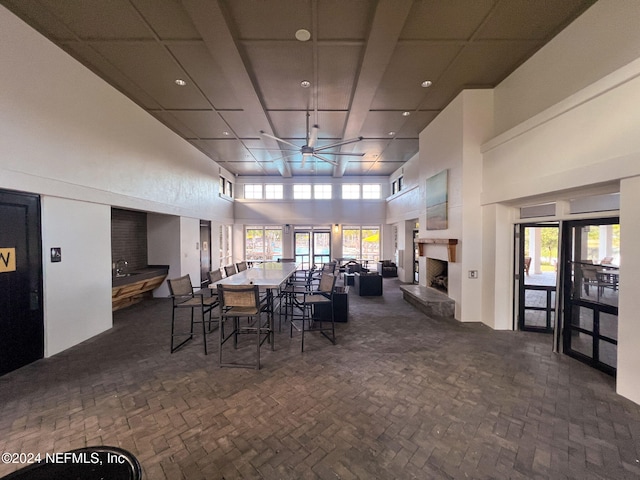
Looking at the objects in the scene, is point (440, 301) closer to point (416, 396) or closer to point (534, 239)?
point (534, 239)

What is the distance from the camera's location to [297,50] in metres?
3.60

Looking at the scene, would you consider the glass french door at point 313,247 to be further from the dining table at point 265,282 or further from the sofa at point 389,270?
the dining table at point 265,282

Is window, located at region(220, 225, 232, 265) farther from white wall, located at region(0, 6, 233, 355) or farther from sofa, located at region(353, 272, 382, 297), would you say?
sofa, located at region(353, 272, 382, 297)

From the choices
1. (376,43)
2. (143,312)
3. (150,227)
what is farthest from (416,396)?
(150,227)

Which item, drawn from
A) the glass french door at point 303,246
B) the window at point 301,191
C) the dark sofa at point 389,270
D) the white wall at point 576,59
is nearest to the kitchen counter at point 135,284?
the glass french door at point 303,246

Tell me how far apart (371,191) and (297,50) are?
8.10 meters

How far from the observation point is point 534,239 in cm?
421

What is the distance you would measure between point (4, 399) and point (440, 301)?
5938 mm

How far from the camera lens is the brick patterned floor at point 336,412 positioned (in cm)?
177

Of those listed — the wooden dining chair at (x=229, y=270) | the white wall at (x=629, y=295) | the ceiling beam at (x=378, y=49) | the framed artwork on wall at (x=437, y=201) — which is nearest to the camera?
the white wall at (x=629, y=295)

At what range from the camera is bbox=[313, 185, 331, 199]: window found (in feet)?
36.4

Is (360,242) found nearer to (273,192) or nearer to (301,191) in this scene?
(301,191)

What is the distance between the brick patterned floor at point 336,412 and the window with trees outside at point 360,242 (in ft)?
25.7

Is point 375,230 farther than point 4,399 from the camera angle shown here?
Yes
